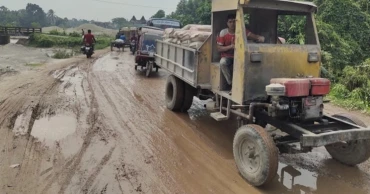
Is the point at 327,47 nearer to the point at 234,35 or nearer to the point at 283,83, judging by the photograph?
the point at 234,35

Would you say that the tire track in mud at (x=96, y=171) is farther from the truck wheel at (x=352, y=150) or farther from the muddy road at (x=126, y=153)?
the truck wheel at (x=352, y=150)

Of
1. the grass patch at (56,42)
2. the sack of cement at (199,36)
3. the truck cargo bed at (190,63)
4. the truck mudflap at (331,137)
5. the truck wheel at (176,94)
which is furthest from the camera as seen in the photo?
the grass patch at (56,42)

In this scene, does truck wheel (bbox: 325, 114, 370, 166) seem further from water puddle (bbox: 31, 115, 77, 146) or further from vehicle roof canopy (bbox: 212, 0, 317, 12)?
water puddle (bbox: 31, 115, 77, 146)

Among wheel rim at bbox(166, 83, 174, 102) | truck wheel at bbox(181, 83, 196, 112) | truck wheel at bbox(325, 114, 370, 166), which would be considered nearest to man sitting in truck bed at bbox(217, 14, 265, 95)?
truck wheel at bbox(325, 114, 370, 166)

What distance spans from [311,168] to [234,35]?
2467 millimetres

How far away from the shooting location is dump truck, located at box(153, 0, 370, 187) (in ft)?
14.8

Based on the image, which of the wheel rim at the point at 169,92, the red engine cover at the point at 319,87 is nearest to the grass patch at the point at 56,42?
the wheel rim at the point at 169,92

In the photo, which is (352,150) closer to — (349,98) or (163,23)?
(349,98)

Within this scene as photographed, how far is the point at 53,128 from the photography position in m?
6.79

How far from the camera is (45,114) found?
771 centimetres

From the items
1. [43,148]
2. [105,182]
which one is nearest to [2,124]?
[43,148]

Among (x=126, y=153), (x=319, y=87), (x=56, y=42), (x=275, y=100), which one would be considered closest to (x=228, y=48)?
(x=275, y=100)

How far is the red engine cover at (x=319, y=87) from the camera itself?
468 centimetres

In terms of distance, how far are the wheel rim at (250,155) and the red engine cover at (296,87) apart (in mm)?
820
